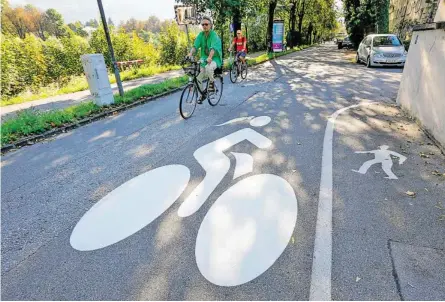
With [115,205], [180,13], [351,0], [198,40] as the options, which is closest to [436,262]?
[115,205]

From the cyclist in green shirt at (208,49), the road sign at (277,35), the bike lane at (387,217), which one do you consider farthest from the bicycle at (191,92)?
the road sign at (277,35)

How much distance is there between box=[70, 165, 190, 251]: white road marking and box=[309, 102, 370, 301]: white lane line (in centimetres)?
174

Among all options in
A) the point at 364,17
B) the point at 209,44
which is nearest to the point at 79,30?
the point at 364,17

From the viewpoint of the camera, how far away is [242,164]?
4.30 meters

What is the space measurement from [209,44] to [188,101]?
1.62 metres

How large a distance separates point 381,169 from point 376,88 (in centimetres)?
707

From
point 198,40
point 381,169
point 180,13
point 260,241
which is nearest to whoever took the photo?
point 260,241

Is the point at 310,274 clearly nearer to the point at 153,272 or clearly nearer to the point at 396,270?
the point at 396,270

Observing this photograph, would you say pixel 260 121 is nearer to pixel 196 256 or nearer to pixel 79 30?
pixel 196 256

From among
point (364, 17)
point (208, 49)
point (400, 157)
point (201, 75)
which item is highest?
point (364, 17)

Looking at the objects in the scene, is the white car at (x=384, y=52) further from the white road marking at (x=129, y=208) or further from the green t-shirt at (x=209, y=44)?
the white road marking at (x=129, y=208)

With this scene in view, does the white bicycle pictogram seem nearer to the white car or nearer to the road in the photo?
the road

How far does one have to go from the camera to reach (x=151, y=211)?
10.6ft

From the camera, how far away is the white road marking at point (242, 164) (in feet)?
13.3
